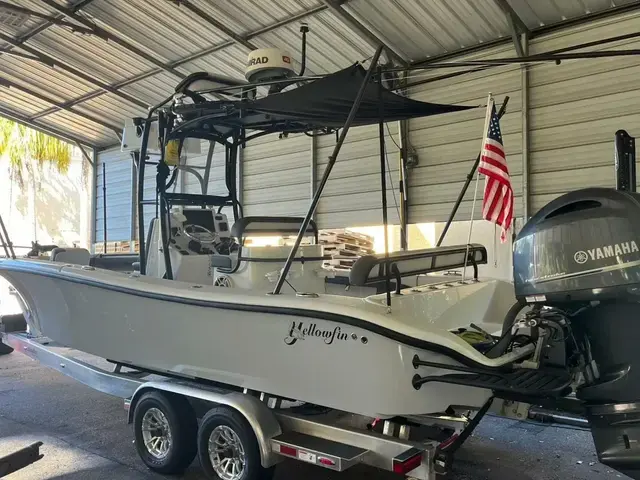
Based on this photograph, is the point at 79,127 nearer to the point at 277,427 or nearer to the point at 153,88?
the point at 153,88

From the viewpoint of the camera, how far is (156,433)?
11.4 ft

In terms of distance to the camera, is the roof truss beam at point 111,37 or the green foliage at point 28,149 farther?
the green foliage at point 28,149

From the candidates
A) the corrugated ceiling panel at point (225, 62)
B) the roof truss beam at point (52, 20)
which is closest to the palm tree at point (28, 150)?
the roof truss beam at point (52, 20)

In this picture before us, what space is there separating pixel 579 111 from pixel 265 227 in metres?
4.92

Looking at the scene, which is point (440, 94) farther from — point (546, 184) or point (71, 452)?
point (71, 452)

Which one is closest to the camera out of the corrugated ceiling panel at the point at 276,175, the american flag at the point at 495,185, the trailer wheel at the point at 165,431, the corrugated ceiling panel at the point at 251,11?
the trailer wheel at the point at 165,431

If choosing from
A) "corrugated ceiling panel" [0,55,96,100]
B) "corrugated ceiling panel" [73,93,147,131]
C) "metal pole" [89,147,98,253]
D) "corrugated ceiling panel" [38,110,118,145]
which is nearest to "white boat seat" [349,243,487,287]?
"corrugated ceiling panel" [73,93,147,131]

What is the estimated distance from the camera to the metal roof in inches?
283

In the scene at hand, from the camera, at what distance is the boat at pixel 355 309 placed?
2.21 metres

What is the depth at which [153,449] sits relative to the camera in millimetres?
3467

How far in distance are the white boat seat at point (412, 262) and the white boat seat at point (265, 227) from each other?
0.99 m

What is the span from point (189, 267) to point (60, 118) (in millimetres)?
10756

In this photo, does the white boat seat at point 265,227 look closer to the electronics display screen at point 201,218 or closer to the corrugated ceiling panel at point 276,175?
the electronics display screen at point 201,218

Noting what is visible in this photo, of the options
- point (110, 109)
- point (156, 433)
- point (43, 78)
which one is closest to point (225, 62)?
point (110, 109)
